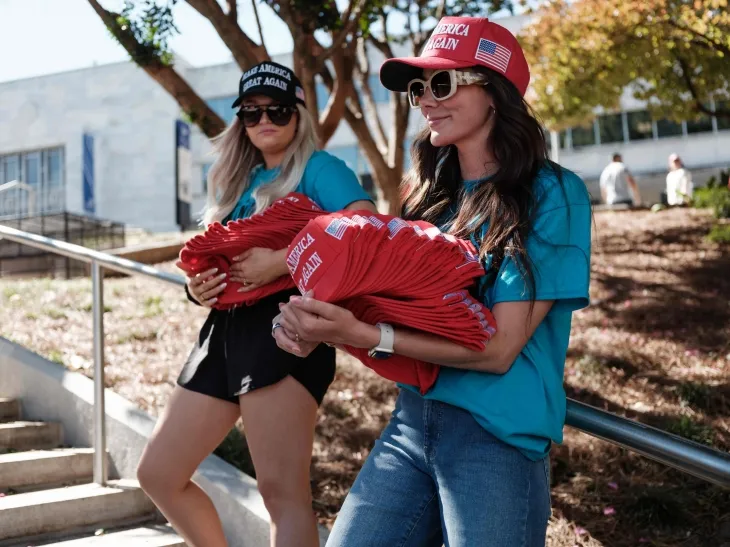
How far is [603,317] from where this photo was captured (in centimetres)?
743

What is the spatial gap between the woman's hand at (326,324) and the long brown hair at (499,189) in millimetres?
331

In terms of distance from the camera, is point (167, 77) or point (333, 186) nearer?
point (333, 186)

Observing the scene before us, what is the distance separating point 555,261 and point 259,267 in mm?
1062

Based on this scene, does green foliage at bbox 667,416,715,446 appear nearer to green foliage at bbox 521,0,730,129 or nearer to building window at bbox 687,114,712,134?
green foliage at bbox 521,0,730,129

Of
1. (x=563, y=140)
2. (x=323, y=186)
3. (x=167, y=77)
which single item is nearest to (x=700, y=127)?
(x=563, y=140)

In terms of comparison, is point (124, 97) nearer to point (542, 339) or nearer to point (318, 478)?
point (318, 478)

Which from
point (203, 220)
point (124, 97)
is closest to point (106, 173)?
point (124, 97)

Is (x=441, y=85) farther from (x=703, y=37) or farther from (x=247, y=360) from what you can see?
(x=703, y=37)

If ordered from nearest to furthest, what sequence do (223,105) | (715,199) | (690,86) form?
1. (690,86)
2. (715,199)
3. (223,105)

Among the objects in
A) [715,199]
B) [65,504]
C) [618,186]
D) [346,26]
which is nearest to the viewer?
[65,504]

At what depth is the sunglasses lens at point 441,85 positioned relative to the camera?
6.85 ft

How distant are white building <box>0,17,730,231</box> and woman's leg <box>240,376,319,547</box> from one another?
28.5 metres

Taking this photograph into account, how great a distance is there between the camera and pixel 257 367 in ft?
8.62

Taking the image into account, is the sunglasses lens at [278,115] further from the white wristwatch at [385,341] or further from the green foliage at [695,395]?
the green foliage at [695,395]
